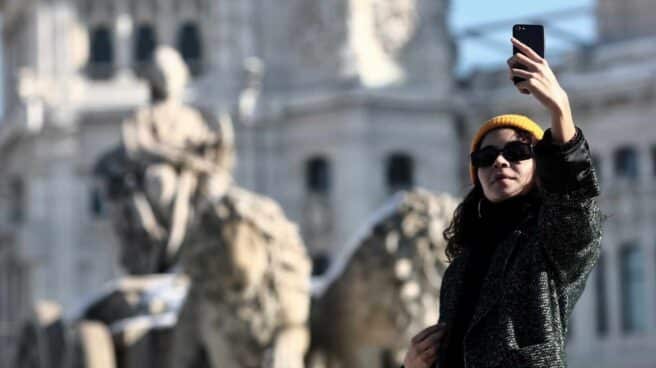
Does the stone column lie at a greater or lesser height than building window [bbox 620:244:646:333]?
greater

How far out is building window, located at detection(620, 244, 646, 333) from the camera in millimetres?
54531

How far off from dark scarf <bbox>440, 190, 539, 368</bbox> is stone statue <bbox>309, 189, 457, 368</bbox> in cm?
535

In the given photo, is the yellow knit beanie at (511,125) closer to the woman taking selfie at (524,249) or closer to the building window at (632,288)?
the woman taking selfie at (524,249)

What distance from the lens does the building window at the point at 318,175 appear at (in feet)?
190

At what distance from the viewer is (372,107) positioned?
57.3 m

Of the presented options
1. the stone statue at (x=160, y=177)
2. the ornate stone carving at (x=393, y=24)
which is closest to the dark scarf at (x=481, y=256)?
the stone statue at (x=160, y=177)

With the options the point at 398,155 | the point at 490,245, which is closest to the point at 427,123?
the point at 398,155

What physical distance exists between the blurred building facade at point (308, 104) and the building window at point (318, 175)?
0.06 meters

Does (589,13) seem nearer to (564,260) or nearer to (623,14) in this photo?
(623,14)

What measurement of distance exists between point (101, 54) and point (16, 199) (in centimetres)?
484

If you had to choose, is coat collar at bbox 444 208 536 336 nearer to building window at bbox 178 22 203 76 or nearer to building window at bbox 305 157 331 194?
building window at bbox 305 157 331 194

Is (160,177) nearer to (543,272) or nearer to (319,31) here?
(543,272)

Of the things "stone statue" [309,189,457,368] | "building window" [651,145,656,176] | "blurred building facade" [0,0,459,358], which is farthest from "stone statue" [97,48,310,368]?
"blurred building facade" [0,0,459,358]

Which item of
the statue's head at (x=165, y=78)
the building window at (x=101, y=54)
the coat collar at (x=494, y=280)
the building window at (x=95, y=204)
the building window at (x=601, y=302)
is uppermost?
the building window at (x=101, y=54)
